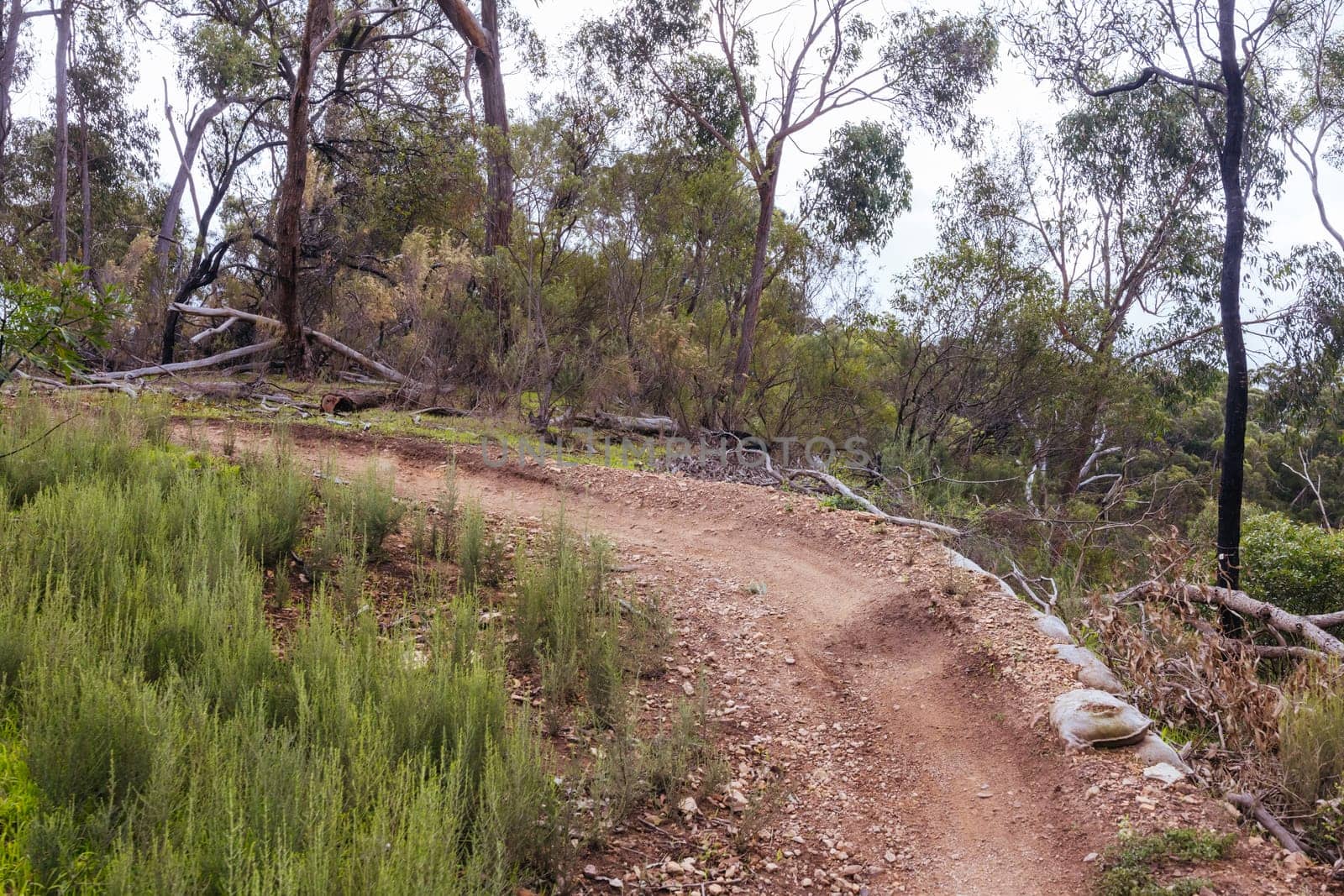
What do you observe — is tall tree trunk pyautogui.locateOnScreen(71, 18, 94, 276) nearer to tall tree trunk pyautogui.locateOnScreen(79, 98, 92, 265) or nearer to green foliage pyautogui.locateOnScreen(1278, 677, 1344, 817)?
tall tree trunk pyautogui.locateOnScreen(79, 98, 92, 265)

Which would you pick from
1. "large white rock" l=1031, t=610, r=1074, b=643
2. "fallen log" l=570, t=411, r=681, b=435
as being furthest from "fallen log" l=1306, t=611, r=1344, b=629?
"fallen log" l=570, t=411, r=681, b=435

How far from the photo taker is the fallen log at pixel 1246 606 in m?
6.20

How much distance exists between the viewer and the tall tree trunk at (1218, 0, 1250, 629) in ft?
26.9

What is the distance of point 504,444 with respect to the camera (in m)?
10.3

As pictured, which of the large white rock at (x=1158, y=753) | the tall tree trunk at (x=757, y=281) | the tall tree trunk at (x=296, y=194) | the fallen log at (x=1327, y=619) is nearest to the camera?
the large white rock at (x=1158, y=753)

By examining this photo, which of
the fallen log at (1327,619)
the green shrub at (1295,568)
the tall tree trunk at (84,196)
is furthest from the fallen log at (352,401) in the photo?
the tall tree trunk at (84,196)

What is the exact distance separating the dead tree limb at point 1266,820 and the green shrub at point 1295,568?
7200mm

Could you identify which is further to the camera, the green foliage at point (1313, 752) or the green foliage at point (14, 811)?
the green foliage at point (1313, 752)

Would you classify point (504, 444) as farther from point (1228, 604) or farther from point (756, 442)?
point (1228, 604)

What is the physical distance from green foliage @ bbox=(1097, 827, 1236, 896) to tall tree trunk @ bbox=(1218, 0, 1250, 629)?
18.0 ft

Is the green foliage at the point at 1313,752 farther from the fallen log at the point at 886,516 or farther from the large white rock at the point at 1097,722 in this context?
the fallen log at the point at 886,516

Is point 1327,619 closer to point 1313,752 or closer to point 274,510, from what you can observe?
point 1313,752

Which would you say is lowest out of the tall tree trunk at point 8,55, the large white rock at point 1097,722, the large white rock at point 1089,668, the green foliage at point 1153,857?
the green foliage at point 1153,857

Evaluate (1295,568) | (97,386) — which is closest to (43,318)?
(97,386)
